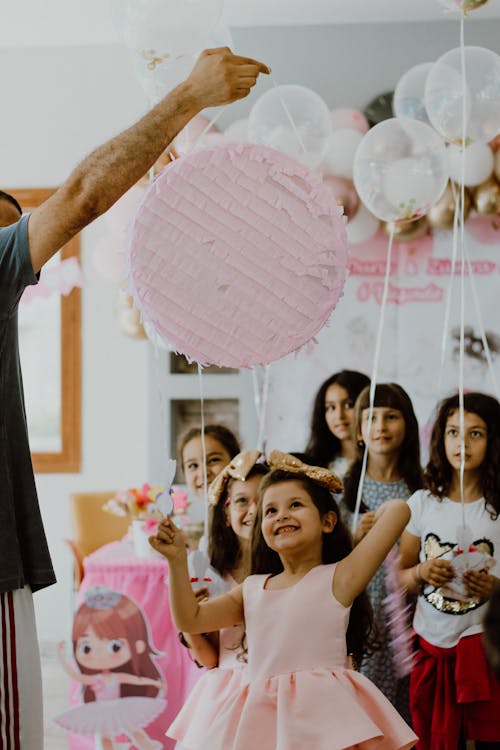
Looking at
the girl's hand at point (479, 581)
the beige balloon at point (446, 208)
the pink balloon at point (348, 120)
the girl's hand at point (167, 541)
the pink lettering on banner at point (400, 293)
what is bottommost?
the girl's hand at point (479, 581)

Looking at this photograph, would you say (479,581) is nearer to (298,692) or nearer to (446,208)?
(298,692)

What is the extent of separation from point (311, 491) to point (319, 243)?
52 centimetres

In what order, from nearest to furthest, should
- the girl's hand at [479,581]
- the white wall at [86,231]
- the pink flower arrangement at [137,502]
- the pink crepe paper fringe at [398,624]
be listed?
the girl's hand at [479,581], the pink crepe paper fringe at [398,624], the pink flower arrangement at [137,502], the white wall at [86,231]

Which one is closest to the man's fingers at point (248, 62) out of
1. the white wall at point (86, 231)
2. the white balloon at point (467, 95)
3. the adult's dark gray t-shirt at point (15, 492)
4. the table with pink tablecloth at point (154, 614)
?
the adult's dark gray t-shirt at point (15, 492)

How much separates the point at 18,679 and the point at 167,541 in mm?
460

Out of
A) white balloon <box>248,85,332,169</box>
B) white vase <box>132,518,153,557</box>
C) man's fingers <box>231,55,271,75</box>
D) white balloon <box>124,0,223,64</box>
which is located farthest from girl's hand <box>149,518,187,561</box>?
white balloon <box>248,85,332,169</box>

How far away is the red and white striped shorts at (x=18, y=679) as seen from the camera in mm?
1275

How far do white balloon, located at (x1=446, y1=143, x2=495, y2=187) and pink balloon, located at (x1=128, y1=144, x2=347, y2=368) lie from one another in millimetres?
Result: 1924

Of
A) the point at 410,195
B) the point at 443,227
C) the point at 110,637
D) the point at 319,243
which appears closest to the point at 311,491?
the point at 319,243

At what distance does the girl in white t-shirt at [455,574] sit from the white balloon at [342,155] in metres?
1.45

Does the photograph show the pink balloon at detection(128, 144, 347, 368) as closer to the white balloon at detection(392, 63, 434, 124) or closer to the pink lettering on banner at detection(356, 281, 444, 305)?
the white balloon at detection(392, 63, 434, 124)

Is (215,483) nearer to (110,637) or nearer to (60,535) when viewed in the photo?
A: (110,637)

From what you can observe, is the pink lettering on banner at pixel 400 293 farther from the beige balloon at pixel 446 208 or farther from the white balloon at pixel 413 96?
the white balloon at pixel 413 96

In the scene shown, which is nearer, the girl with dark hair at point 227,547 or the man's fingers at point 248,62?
the man's fingers at point 248,62
